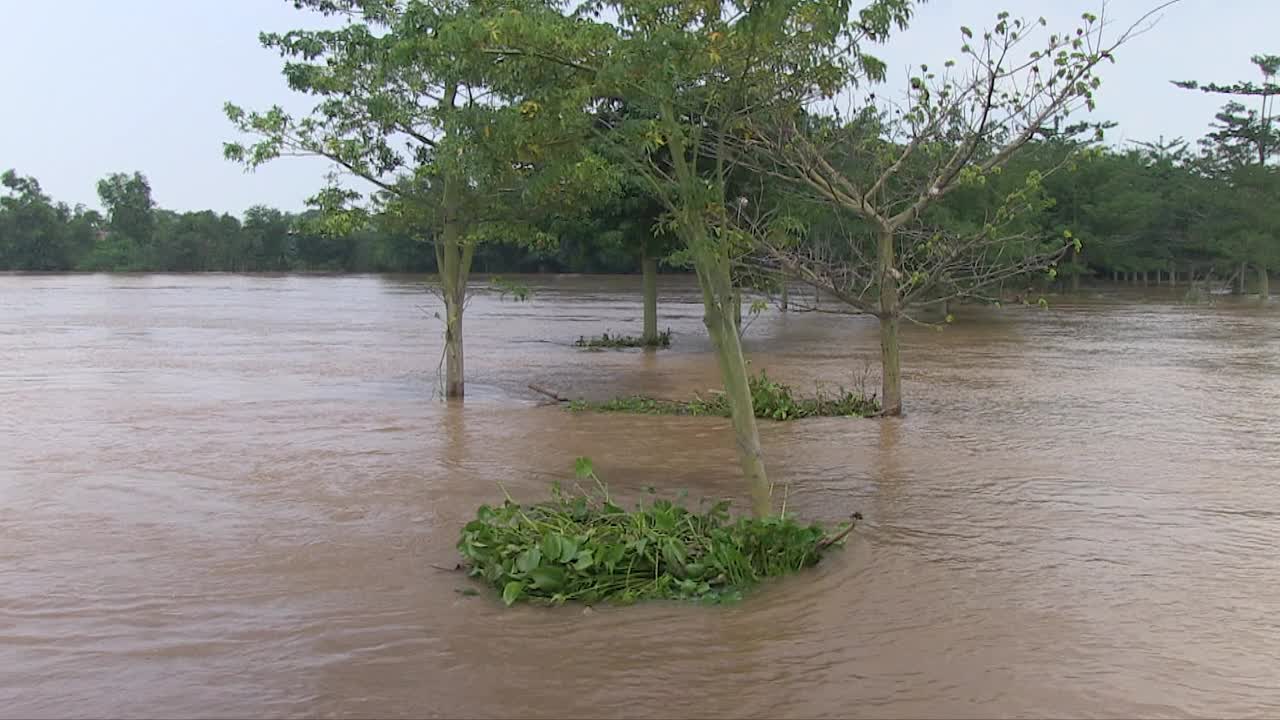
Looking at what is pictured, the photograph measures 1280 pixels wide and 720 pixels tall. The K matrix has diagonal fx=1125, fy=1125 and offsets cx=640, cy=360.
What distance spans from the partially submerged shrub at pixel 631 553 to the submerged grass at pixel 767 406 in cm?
→ 683

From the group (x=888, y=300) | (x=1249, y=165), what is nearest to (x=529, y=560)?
(x=888, y=300)

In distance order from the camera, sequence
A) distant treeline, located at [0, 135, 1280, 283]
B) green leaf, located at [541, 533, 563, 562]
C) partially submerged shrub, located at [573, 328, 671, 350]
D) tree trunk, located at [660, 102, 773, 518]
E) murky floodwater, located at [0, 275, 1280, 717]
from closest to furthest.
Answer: murky floodwater, located at [0, 275, 1280, 717]
green leaf, located at [541, 533, 563, 562]
tree trunk, located at [660, 102, 773, 518]
partially submerged shrub, located at [573, 328, 671, 350]
distant treeline, located at [0, 135, 1280, 283]

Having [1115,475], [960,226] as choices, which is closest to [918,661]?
[1115,475]

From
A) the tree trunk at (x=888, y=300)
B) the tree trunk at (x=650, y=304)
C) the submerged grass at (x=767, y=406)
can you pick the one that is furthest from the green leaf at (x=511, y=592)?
the tree trunk at (x=650, y=304)

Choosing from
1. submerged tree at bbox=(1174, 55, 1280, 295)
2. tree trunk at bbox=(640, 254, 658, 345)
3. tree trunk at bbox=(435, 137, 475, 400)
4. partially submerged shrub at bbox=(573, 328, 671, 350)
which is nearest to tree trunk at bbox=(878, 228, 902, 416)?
tree trunk at bbox=(435, 137, 475, 400)

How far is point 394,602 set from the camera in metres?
6.68

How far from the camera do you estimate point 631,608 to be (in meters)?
6.48

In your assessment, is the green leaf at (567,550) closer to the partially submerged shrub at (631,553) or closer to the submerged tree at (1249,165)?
the partially submerged shrub at (631,553)

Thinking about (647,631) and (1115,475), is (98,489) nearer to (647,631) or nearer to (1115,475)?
(647,631)

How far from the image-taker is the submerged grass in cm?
1422

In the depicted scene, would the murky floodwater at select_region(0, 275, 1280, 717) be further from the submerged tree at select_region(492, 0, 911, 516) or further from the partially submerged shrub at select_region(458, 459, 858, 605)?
the submerged tree at select_region(492, 0, 911, 516)

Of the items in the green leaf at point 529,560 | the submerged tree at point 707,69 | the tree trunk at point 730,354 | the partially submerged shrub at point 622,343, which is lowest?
the green leaf at point 529,560

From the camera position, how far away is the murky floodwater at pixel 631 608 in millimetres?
5398

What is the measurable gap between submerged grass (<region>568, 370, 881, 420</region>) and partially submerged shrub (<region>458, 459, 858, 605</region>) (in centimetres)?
683
